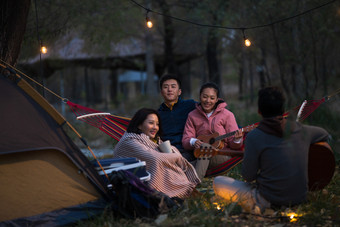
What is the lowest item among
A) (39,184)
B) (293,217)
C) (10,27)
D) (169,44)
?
(293,217)

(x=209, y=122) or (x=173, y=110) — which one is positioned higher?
(x=173, y=110)

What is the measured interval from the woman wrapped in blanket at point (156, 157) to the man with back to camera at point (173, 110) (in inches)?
16.1

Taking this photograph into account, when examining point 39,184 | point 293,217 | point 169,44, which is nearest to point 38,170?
point 39,184

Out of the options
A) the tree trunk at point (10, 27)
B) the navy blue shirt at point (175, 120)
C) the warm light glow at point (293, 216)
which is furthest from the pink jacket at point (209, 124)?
the tree trunk at point (10, 27)

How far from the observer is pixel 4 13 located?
11.3 ft

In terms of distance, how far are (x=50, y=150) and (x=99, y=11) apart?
605cm

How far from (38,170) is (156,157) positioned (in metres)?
0.83

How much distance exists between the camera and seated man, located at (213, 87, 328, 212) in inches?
86.4

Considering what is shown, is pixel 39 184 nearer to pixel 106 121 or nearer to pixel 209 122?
pixel 106 121

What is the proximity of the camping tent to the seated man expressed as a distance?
1.03m

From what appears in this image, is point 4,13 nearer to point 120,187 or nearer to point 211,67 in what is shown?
point 120,187

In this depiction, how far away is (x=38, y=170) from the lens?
2375 millimetres

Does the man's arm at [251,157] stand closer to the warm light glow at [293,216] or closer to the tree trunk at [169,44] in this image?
the warm light glow at [293,216]

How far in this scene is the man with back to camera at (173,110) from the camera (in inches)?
137
